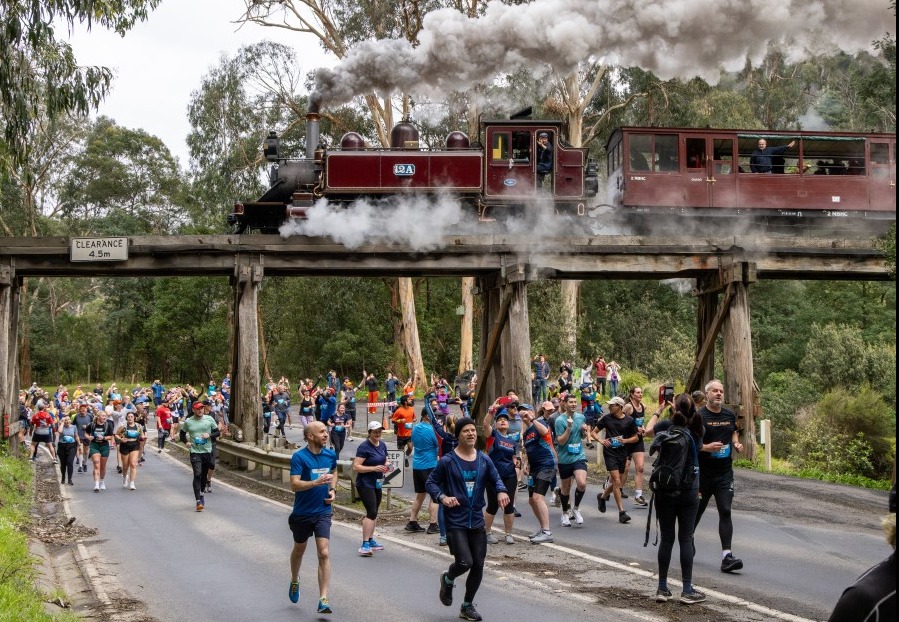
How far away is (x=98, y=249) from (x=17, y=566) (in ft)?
34.0

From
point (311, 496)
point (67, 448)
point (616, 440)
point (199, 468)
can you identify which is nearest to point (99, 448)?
point (67, 448)

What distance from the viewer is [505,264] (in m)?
19.6

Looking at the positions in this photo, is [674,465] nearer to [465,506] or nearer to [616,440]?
[465,506]

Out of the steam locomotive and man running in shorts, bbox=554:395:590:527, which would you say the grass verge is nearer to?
man running in shorts, bbox=554:395:590:527

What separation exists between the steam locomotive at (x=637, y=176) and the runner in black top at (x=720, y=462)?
40.4 feet

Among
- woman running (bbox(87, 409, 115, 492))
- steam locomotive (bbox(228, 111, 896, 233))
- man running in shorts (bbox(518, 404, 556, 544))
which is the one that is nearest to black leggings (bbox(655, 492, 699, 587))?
man running in shorts (bbox(518, 404, 556, 544))

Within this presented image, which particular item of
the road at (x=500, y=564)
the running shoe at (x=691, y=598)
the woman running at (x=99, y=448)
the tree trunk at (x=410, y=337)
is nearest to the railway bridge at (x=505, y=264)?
the woman running at (x=99, y=448)

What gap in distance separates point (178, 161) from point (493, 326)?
56.6m

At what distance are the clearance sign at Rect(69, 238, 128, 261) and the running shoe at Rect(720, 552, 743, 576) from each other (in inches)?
514

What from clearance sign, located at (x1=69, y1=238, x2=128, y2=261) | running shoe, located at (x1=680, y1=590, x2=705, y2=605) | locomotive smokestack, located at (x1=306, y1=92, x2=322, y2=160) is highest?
locomotive smokestack, located at (x1=306, y1=92, x2=322, y2=160)

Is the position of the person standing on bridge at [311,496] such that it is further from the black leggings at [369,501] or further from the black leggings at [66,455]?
the black leggings at [66,455]

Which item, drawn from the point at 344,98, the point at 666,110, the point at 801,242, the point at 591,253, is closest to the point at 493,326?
the point at 591,253

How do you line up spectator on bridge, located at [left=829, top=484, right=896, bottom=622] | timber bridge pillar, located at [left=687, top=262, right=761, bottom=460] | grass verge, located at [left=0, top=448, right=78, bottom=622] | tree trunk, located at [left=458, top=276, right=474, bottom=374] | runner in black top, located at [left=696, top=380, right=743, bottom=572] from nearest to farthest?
spectator on bridge, located at [left=829, top=484, right=896, bottom=622]
grass verge, located at [left=0, top=448, right=78, bottom=622]
runner in black top, located at [left=696, top=380, right=743, bottom=572]
timber bridge pillar, located at [left=687, top=262, right=761, bottom=460]
tree trunk, located at [left=458, top=276, right=474, bottom=374]

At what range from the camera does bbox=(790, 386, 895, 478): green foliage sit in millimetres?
22797
